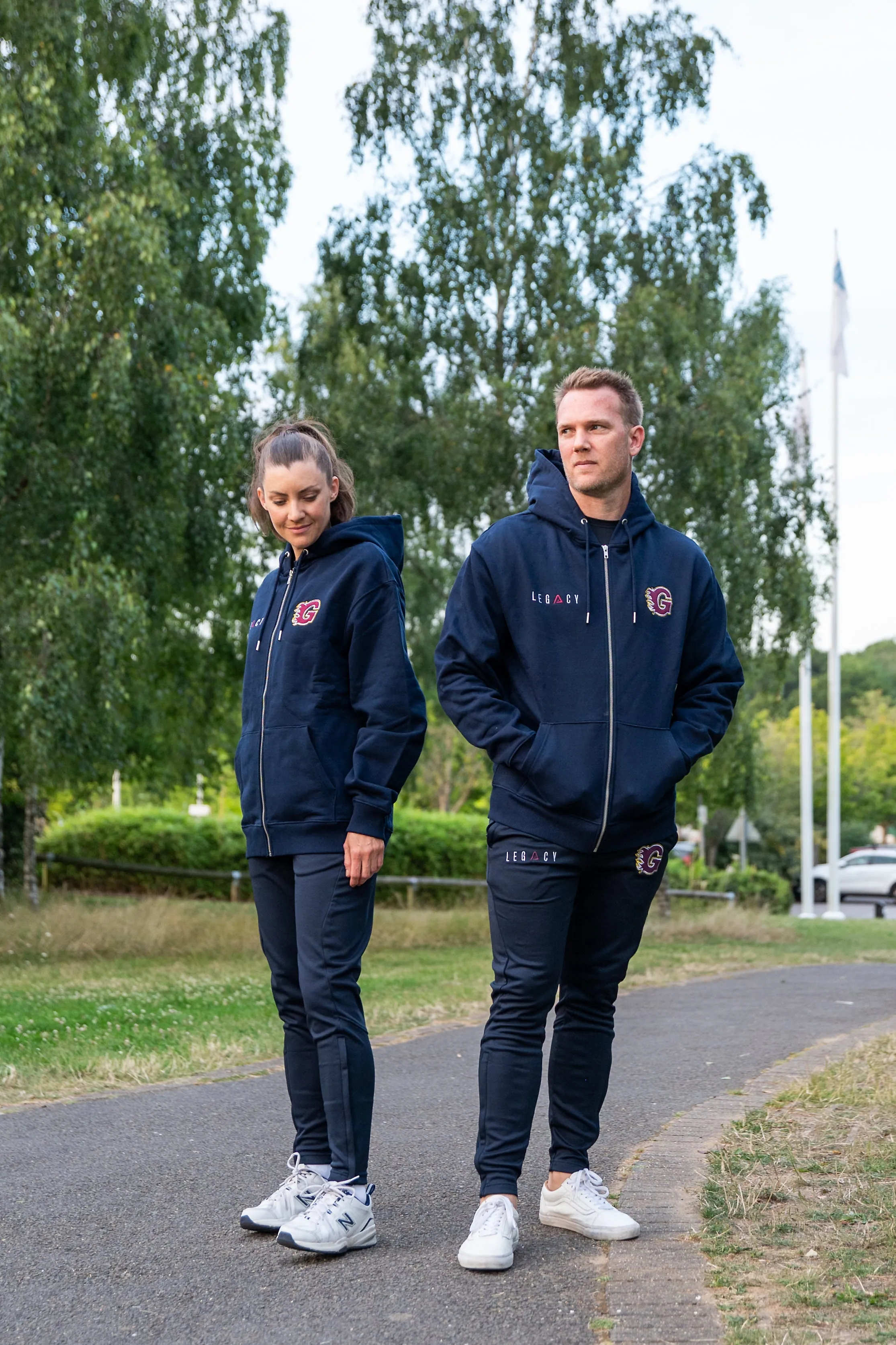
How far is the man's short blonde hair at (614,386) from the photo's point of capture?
3855mm

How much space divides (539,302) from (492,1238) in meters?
17.0

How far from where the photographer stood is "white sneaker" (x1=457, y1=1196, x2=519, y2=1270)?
3.43m

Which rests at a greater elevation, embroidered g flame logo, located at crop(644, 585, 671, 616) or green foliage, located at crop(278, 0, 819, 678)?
green foliage, located at crop(278, 0, 819, 678)

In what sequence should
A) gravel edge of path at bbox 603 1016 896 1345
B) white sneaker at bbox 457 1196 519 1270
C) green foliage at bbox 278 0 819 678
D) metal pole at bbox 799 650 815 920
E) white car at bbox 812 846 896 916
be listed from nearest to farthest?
1. gravel edge of path at bbox 603 1016 896 1345
2. white sneaker at bbox 457 1196 519 1270
3. green foliage at bbox 278 0 819 678
4. metal pole at bbox 799 650 815 920
5. white car at bbox 812 846 896 916

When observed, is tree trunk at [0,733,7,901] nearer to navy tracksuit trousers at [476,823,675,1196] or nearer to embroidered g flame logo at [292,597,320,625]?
embroidered g flame logo at [292,597,320,625]

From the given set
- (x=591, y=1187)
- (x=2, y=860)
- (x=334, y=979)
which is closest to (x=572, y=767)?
(x=334, y=979)

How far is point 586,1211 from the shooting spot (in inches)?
148

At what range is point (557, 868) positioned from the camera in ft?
12.0

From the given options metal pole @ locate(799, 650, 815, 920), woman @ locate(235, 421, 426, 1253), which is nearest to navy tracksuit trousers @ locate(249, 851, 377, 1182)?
woman @ locate(235, 421, 426, 1253)

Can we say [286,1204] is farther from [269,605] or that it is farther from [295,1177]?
[269,605]

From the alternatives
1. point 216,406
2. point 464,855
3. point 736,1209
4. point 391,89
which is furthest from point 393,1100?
point 464,855

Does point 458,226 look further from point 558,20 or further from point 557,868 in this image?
point 557,868

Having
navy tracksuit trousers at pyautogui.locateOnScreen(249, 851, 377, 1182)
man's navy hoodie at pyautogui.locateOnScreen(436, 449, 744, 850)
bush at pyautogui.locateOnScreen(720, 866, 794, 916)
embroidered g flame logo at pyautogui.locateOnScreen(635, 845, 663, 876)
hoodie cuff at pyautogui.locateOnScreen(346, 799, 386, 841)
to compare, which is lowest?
bush at pyautogui.locateOnScreen(720, 866, 794, 916)

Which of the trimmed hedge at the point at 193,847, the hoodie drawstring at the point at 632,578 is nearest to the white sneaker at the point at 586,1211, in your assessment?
the hoodie drawstring at the point at 632,578
